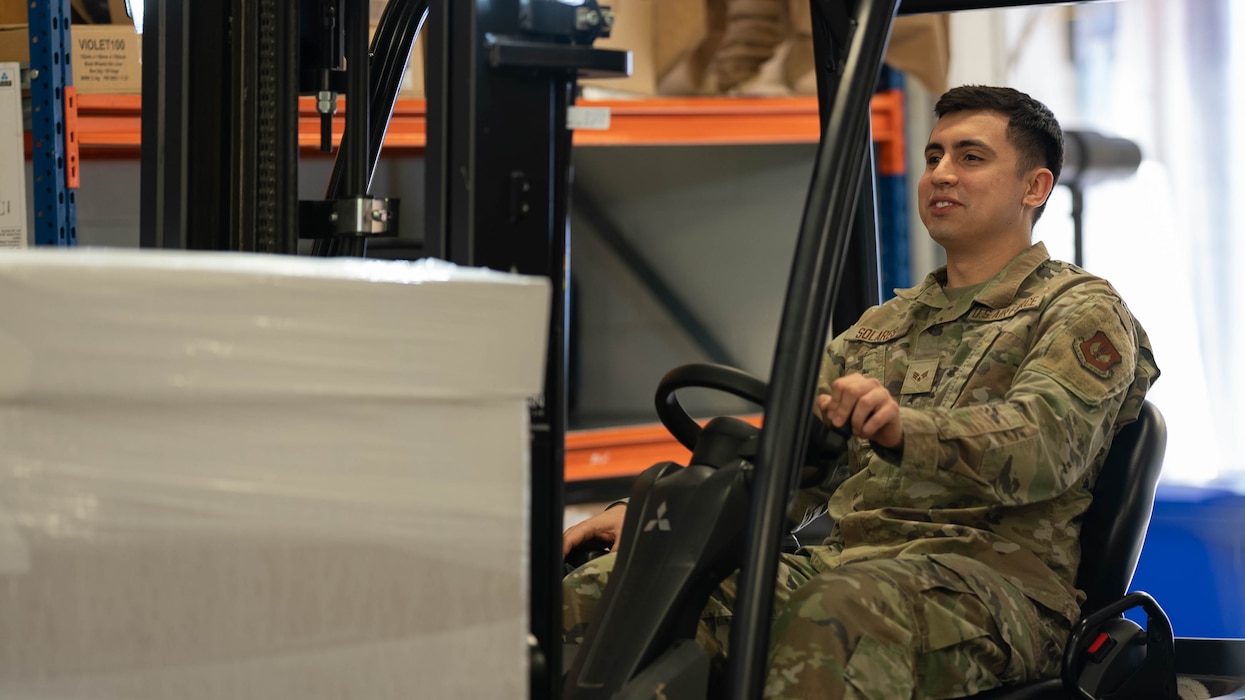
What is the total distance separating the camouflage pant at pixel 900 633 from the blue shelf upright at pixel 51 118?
4.39ft

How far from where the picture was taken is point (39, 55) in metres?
2.49

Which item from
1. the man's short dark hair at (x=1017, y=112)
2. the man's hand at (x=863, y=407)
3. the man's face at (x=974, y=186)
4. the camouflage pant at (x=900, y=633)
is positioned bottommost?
the camouflage pant at (x=900, y=633)

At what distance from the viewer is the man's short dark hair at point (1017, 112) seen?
8.27 feet

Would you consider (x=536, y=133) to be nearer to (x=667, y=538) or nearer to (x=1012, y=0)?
(x=667, y=538)

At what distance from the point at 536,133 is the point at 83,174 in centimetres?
315

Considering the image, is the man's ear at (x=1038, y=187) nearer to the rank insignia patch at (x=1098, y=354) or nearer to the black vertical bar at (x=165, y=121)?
the rank insignia patch at (x=1098, y=354)

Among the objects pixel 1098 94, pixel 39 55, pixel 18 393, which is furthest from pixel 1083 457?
pixel 1098 94

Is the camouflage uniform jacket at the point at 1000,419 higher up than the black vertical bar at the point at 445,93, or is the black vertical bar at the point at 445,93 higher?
the black vertical bar at the point at 445,93

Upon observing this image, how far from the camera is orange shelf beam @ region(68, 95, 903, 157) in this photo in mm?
4570

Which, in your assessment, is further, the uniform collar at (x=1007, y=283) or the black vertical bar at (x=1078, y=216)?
the black vertical bar at (x=1078, y=216)

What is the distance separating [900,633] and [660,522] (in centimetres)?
40

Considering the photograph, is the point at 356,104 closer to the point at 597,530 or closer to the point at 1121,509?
the point at 597,530

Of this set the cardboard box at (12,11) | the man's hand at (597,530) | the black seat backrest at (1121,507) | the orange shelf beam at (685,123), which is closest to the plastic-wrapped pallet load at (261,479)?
the man's hand at (597,530)

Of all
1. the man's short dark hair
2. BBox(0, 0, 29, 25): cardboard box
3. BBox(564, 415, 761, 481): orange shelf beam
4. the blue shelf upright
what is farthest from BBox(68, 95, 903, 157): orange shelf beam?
the man's short dark hair
